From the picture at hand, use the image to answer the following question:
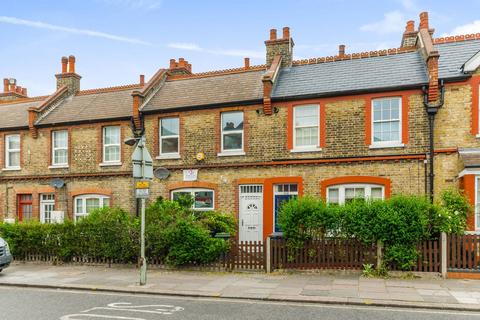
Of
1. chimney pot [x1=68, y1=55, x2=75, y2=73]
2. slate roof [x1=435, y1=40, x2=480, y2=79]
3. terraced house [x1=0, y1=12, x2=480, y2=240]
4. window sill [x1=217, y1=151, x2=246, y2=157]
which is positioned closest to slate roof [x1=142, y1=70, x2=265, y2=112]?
terraced house [x1=0, y1=12, x2=480, y2=240]

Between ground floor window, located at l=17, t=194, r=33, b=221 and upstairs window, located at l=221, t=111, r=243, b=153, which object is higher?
upstairs window, located at l=221, t=111, r=243, b=153

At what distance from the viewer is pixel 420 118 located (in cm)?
1511

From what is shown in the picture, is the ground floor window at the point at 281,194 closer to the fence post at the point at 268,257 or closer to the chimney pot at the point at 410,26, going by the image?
the fence post at the point at 268,257

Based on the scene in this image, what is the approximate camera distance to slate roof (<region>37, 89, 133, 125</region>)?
66.1 ft

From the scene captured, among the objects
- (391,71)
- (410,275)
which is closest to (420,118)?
(391,71)

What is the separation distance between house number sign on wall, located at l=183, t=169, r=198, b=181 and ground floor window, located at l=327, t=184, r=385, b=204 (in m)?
5.71

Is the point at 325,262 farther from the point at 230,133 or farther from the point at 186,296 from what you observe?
the point at 230,133

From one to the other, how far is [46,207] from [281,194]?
12.3 metres

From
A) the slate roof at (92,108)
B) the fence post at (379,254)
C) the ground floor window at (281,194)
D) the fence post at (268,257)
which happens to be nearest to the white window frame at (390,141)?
the ground floor window at (281,194)

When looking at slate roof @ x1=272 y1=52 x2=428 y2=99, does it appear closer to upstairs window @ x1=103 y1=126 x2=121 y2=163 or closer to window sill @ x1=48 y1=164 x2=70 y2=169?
upstairs window @ x1=103 y1=126 x2=121 y2=163

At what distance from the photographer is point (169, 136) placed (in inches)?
736

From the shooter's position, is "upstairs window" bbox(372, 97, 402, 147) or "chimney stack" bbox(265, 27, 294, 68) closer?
"upstairs window" bbox(372, 97, 402, 147)

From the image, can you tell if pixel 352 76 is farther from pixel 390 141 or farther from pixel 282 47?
pixel 282 47

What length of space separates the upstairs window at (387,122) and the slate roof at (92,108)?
36.1ft
